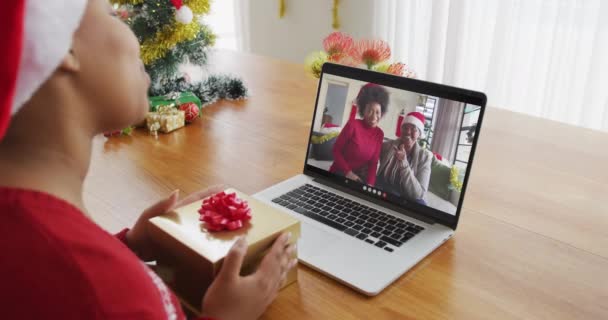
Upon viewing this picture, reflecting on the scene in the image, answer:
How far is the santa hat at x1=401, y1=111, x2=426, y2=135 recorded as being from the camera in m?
0.90

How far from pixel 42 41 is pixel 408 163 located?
2.00ft

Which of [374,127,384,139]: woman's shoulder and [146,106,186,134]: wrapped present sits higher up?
[374,127,384,139]: woman's shoulder

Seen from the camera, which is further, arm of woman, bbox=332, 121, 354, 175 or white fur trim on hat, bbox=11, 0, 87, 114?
arm of woman, bbox=332, 121, 354, 175

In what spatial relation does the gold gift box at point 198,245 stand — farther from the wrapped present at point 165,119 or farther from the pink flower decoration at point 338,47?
the wrapped present at point 165,119

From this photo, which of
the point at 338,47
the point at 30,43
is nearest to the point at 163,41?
the point at 338,47

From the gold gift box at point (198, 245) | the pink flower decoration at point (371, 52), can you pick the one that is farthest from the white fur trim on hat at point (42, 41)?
the pink flower decoration at point (371, 52)

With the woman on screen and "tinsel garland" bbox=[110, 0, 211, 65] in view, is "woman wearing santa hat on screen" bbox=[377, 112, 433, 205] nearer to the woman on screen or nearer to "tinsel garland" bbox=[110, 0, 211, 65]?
the woman on screen

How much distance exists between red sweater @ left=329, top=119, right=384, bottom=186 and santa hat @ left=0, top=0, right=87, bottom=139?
1.83 feet

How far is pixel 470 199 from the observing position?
1.01 m

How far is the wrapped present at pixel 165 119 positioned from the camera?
1330 mm

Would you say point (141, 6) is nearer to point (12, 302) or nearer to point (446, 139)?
point (446, 139)

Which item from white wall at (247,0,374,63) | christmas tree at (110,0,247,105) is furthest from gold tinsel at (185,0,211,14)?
white wall at (247,0,374,63)

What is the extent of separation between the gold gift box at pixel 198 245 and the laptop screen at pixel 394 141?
24 cm

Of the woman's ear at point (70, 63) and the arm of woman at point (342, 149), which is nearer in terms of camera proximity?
the woman's ear at point (70, 63)
